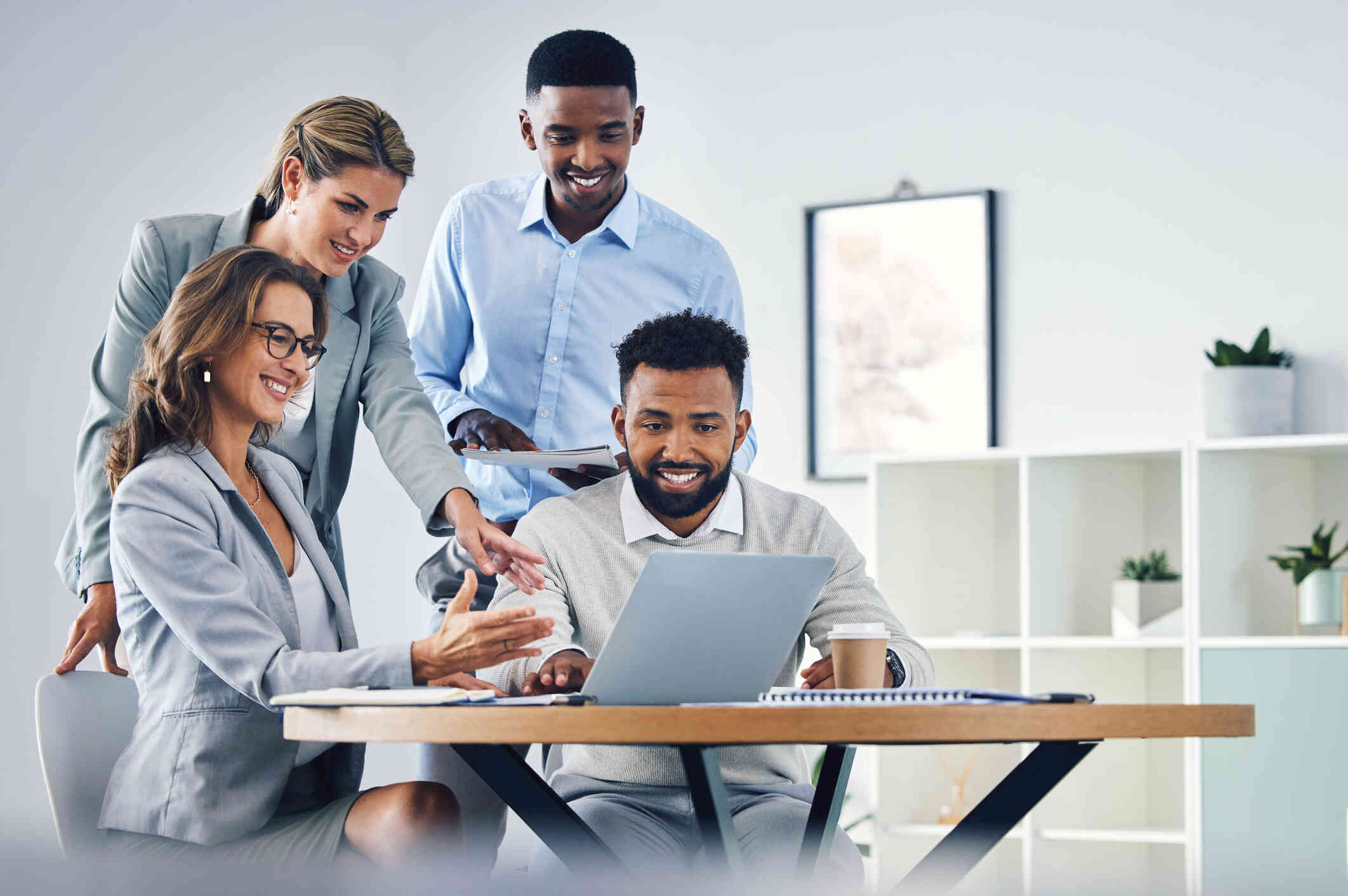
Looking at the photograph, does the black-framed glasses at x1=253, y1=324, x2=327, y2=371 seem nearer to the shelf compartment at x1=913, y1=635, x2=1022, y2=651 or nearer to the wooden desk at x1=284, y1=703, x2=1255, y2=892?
the wooden desk at x1=284, y1=703, x2=1255, y2=892

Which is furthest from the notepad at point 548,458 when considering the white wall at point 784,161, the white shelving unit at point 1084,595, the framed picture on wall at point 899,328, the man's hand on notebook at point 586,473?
the framed picture on wall at point 899,328

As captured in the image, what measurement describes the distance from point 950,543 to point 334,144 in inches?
98.9

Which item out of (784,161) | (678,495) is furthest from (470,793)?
(784,161)

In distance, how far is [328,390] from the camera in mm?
2305

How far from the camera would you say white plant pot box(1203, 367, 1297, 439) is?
380 cm

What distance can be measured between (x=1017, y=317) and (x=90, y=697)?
315 cm

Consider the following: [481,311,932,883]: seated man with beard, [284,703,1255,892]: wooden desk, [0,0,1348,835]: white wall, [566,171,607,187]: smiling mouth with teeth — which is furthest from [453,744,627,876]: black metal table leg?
[0,0,1348,835]: white wall

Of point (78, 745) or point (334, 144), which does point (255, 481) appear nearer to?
point (78, 745)

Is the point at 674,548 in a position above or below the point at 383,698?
above

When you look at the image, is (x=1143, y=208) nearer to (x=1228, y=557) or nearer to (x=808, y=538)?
(x=1228, y=557)

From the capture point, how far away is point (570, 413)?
2.70 m

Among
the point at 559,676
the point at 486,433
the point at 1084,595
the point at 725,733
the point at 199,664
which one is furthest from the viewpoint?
the point at 1084,595

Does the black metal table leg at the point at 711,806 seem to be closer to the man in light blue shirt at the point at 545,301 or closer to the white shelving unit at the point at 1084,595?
the man in light blue shirt at the point at 545,301

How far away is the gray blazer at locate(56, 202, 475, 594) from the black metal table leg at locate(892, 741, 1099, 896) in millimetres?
947
